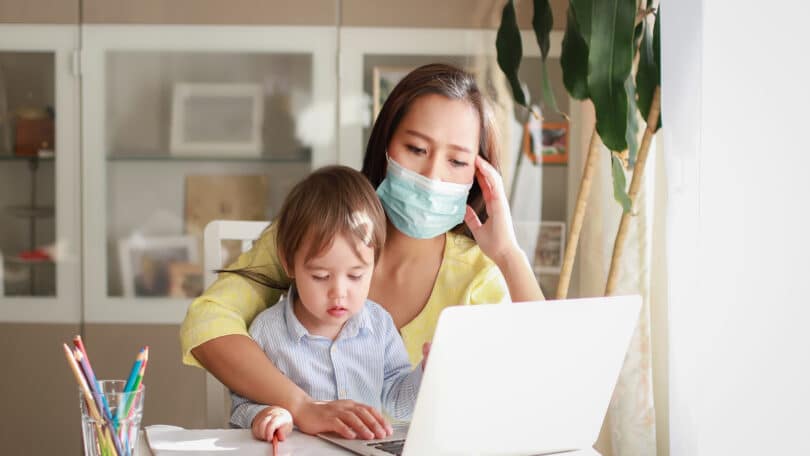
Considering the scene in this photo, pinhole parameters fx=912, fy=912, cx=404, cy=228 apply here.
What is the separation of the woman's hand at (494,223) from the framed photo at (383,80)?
1.30m

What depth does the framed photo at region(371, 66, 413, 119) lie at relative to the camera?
2713mm

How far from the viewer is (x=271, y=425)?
3.36 ft

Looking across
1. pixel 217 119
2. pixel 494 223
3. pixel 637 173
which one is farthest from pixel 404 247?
pixel 217 119

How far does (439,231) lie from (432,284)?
0.29 feet

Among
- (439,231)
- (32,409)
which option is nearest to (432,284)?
(439,231)

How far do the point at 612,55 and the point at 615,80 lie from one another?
0.05 metres

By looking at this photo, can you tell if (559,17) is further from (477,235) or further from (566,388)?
(566,388)

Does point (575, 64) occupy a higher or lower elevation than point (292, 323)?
higher

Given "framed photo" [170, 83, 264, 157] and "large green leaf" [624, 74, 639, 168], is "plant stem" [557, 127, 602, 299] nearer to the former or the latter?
"large green leaf" [624, 74, 639, 168]

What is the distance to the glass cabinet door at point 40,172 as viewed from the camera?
2.72 meters

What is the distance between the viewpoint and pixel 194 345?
4.04 feet

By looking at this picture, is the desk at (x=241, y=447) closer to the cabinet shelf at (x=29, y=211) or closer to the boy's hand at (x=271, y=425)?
the boy's hand at (x=271, y=425)

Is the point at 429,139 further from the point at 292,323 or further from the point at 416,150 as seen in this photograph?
the point at 292,323

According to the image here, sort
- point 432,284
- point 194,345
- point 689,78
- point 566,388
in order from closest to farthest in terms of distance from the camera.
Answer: point 566,388 < point 194,345 < point 689,78 < point 432,284
